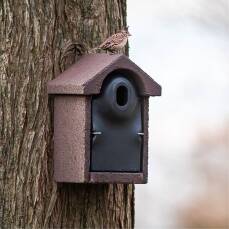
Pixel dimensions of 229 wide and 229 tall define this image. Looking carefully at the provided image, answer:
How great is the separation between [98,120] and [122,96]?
149 millimetres

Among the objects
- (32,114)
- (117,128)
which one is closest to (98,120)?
(117,128)

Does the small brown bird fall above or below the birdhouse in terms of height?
above

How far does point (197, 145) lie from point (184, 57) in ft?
2.50

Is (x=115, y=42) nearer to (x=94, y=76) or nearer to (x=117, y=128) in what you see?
(x=94, y=76)

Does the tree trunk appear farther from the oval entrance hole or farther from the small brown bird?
the oval entrance hole

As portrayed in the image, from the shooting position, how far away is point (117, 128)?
495 cm

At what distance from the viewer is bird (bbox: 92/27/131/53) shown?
502 cm

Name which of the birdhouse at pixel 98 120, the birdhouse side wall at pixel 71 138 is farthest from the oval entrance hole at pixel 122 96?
the birdhouse side wall at pixel 71 138

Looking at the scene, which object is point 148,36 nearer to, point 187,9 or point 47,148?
point 187,9

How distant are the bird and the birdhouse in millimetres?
69

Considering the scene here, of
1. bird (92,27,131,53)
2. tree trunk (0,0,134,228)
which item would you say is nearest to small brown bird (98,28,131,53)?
bird (92,27,131,53)

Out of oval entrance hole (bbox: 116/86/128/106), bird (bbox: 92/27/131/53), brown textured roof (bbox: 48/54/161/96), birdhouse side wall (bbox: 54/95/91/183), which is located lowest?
birdhouse side wall (bbox: 54/95/91/183)

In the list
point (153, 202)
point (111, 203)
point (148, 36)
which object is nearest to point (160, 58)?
point (148, 36)

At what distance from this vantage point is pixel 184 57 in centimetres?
907
